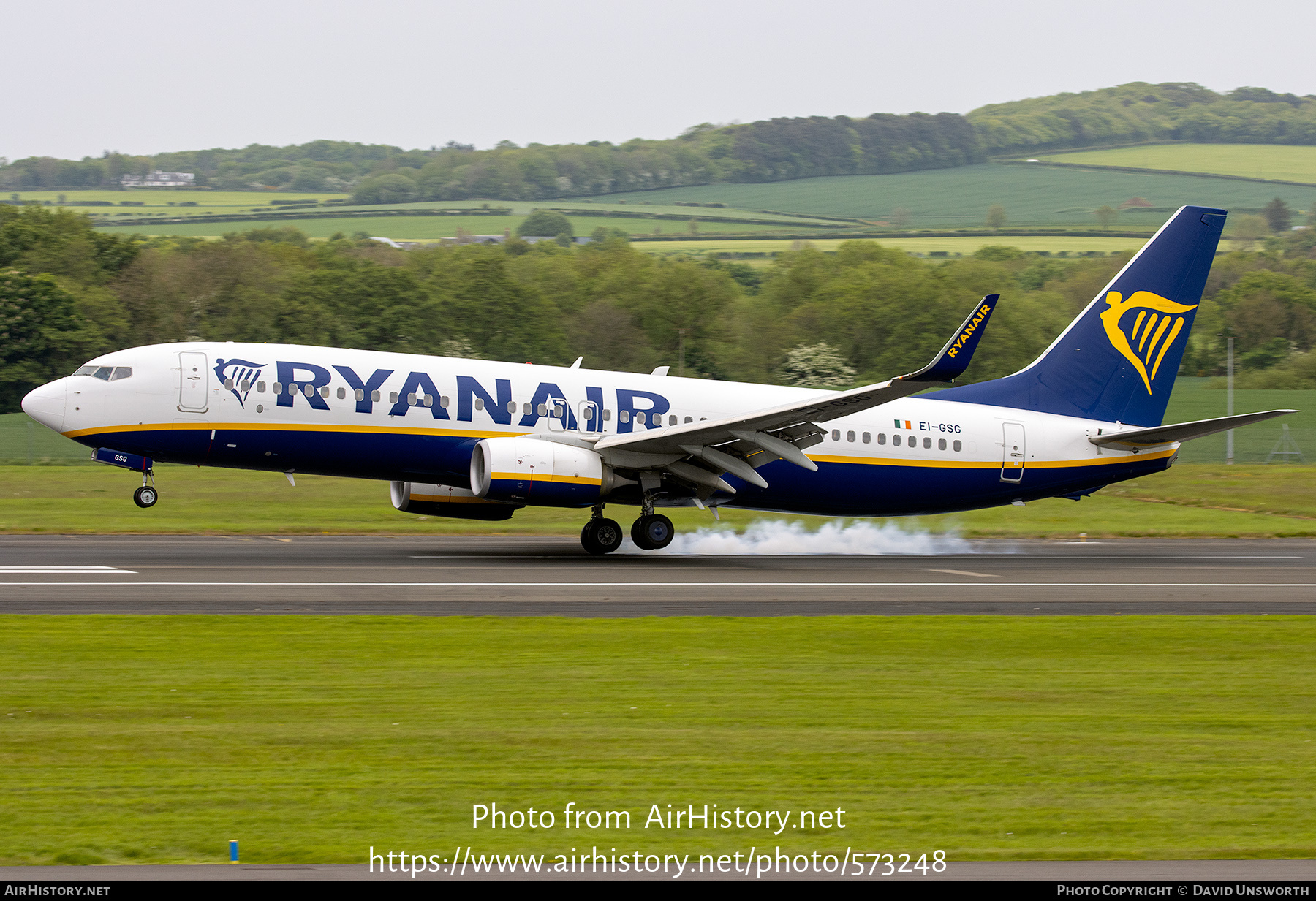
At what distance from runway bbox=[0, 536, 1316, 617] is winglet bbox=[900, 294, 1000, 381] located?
13.0 ft

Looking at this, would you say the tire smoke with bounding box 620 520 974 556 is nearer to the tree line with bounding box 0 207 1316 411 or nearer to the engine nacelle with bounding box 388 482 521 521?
the engine nacelle with bounding box 388 482 521 521

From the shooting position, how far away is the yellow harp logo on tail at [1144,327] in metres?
32.6

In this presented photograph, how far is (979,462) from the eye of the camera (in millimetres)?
31781

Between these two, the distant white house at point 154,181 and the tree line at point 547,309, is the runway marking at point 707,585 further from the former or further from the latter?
the distant white house at point 154,181

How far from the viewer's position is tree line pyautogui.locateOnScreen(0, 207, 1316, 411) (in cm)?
6899

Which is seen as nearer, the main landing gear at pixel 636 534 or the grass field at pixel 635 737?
the grass field at pixel 635 737

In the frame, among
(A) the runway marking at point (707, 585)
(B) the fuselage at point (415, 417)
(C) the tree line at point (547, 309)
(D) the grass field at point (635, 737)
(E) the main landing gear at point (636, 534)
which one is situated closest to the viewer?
(D) the grass field at point (635, 737)

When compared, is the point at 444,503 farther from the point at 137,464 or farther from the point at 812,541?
the point at 812,541

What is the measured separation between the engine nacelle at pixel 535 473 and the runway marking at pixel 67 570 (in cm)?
691

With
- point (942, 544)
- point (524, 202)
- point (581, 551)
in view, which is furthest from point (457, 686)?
point (524, 202)

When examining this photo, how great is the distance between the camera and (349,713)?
12766mm

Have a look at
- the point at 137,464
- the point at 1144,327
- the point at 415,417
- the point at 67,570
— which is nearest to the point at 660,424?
the point at 415,417

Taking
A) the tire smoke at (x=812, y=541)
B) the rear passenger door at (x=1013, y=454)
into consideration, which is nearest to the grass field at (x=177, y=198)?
the tire smoke at (x=812, y=541)
